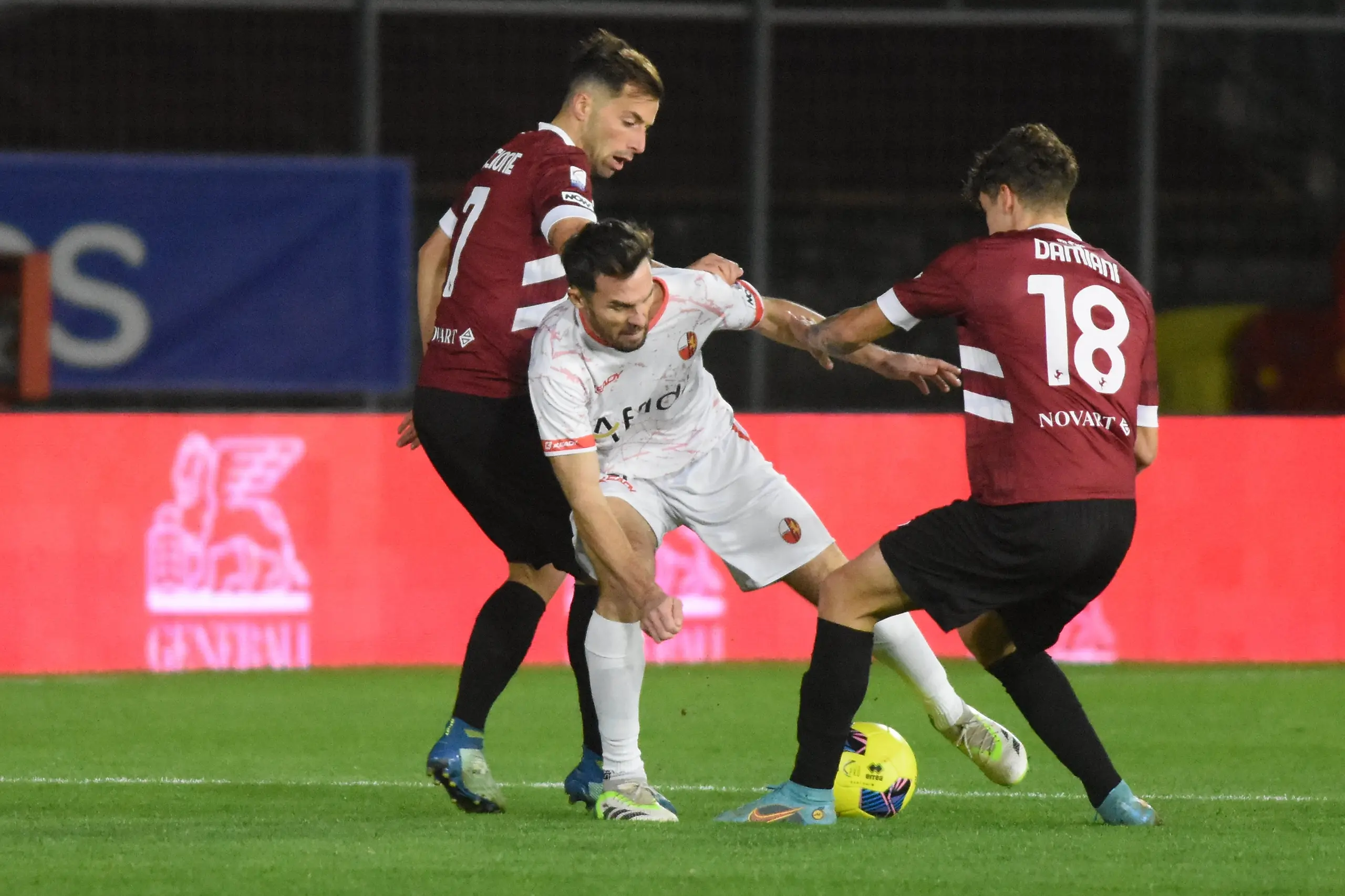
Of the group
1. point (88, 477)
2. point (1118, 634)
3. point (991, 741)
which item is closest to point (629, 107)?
point (991, 741)

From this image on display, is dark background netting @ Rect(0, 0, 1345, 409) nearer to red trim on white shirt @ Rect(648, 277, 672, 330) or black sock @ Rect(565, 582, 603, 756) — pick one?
black sock @ Rect(565, 582, 603, 756)

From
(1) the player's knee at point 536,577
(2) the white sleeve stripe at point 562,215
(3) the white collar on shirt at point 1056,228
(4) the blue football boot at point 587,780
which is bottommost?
(4) the blue football boot at point 587,780

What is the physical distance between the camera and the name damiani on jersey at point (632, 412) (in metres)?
5.57

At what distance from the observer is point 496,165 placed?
5809 mm

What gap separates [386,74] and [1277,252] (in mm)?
7370

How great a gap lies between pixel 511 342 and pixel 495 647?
2.70ft

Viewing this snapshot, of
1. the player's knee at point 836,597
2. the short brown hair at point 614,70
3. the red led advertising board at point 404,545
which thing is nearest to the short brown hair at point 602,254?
the short brown hair at point 614,70

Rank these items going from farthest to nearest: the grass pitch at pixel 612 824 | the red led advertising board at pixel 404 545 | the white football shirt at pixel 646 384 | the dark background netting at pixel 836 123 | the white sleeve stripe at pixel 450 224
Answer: the dark background netting at pixel 836 123
the red led advertising board at pixel 404 545
the white sleeve stripe at pixel 450 224
the white football shirt at pixel 646 384
the grass pitch at pixel 612 824

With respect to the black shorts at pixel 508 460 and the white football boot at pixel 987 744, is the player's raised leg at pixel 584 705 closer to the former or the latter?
the black shorts at pixel 508 460

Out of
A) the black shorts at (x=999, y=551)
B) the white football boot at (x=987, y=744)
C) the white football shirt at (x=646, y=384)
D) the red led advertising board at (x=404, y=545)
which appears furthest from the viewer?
the red led advertising board at (x=404, y=545)

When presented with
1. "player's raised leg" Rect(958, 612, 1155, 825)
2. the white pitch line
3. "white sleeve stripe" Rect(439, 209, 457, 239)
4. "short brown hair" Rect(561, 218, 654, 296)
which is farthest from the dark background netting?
"short brown hair" Rect(561, 218, 654, 296)

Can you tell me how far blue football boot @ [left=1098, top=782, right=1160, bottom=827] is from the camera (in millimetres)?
5320

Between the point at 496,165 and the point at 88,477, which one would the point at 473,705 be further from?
the point at 88,477

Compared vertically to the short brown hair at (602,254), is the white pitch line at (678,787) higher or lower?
lower
